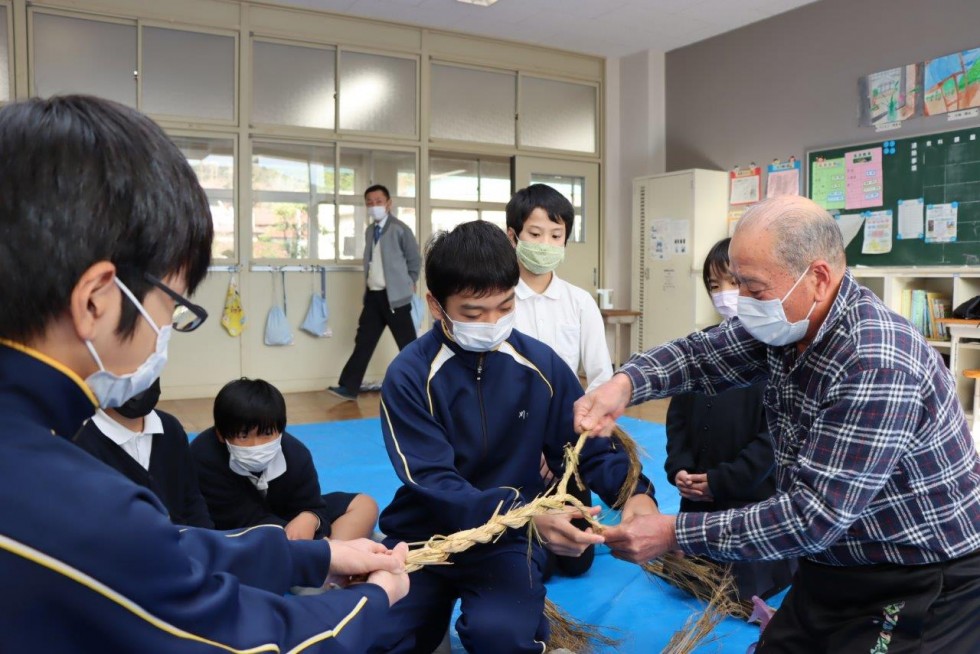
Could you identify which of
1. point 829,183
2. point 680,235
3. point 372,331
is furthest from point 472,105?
point 829,183

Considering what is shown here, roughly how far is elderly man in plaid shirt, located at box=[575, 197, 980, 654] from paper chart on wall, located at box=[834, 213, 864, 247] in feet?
15.6

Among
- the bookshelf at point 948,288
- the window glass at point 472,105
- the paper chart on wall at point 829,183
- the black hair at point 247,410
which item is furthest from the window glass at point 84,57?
the bookshelf at point 948,288

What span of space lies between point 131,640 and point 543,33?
713 centimetres

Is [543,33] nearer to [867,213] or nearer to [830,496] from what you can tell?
[867,213]

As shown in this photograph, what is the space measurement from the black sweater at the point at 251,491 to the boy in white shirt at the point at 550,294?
3.22 ft

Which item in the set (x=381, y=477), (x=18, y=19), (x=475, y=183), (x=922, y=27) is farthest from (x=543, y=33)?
(x=381, y=477)

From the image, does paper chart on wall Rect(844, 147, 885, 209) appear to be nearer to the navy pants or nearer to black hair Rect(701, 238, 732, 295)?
black hair Rect(701, 238, 732, 295)

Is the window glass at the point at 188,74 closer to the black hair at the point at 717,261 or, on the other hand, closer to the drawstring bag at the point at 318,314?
the drawstring bag at the point at 318,314

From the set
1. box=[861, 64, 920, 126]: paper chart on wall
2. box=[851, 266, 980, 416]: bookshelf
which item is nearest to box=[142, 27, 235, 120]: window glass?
box=[861, 64, 920, 126]: paper chart on wall

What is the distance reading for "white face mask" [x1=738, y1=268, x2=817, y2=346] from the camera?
1.60 meters

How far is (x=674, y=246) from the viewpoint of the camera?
7109 mm

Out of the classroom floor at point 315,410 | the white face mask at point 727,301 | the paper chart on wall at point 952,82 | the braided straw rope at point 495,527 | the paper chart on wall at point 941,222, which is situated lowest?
the classroom floor at point 315,410

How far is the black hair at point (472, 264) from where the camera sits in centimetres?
190

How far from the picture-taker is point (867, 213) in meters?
5.80
